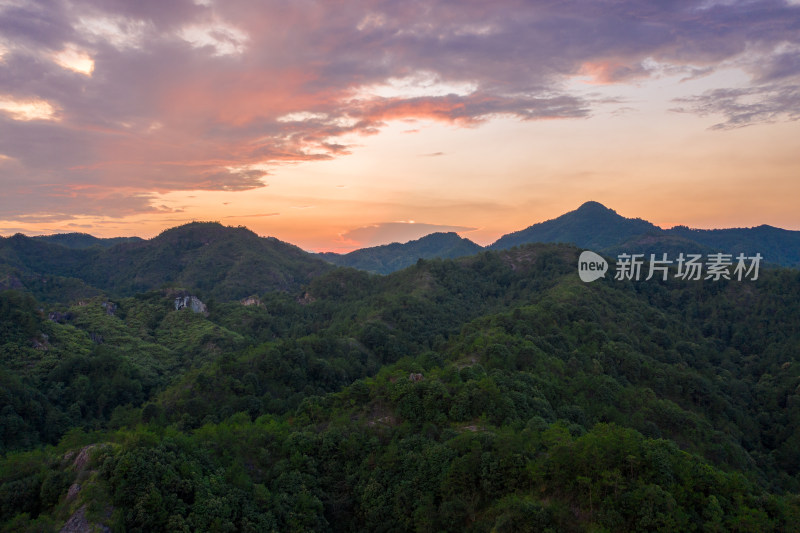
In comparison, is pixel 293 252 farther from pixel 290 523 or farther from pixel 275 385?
pixel 290 523

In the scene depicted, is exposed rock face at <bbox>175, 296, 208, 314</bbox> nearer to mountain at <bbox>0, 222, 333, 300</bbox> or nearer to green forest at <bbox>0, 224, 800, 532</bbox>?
green forest at <bbox>0, 224, 800, 532</bbox>

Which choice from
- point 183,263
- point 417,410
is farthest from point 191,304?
point 183,263

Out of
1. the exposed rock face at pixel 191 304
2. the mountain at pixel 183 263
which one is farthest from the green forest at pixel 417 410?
the mountain at pixel 183 263

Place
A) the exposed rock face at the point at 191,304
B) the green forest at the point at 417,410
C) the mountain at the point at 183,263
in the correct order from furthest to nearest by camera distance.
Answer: the mountain at the point at 183,263 → the exposed rock face at the point at 191,304 → the green forest at the point at 417,410

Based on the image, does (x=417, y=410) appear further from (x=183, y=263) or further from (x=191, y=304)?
(x=183, y=263)

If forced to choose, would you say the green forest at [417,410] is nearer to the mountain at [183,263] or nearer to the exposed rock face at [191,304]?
the exposed rock face at [191,304]

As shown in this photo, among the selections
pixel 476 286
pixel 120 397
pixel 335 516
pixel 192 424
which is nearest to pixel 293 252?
pixel 476 286
